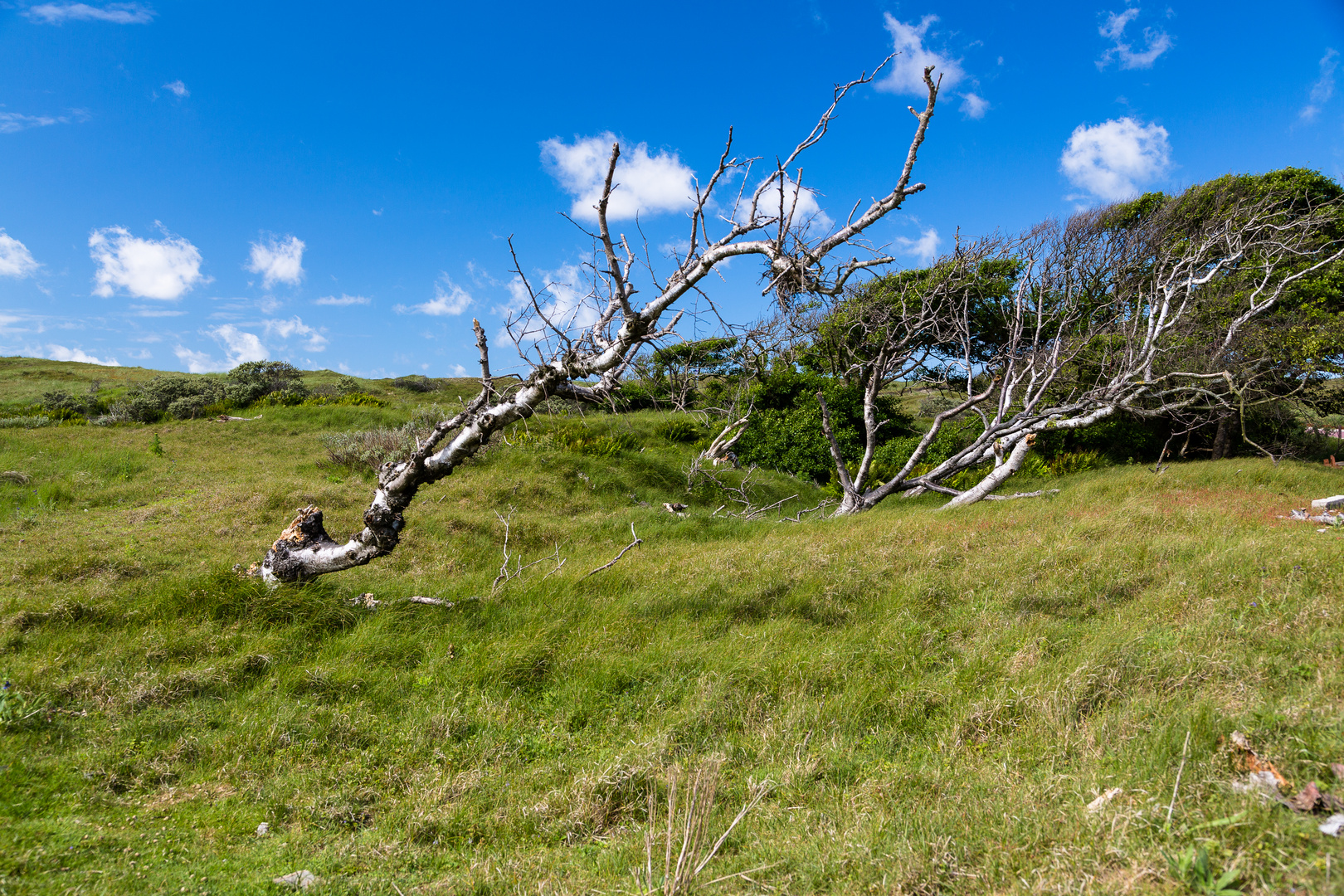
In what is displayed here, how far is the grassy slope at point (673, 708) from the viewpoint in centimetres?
285

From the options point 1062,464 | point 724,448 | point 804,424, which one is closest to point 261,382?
point 724,448

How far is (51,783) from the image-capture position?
3.58m

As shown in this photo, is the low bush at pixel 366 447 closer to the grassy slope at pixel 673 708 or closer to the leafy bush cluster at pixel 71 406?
the grassy slope at pixel 673 708

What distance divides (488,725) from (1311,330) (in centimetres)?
2075

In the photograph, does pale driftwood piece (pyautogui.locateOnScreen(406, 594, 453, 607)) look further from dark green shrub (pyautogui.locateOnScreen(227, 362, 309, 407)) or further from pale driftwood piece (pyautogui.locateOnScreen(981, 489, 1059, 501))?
dark green shrub (pyautogui.locateOnScreen(227, 362, 309, 407))

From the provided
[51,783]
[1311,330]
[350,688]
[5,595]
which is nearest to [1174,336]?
[1311,330]

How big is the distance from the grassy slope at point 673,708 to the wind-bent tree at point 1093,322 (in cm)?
475

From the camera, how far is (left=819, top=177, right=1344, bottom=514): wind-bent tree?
42.5 feet

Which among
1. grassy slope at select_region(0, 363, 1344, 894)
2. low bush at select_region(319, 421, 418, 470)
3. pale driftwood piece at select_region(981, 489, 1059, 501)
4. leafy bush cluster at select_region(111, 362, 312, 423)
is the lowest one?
grassy slope at select_region(0, 363, 1344, 894)

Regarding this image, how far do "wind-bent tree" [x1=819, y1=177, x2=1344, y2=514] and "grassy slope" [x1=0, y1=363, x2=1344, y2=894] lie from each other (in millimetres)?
4752

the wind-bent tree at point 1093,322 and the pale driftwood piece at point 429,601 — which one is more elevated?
the wind-bent tree at point 1093,322

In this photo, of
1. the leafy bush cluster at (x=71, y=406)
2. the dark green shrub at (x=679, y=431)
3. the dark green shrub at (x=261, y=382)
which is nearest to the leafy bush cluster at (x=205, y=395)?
the dark green shrub at (x=261, y=382)

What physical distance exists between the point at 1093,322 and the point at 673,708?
67.7ft

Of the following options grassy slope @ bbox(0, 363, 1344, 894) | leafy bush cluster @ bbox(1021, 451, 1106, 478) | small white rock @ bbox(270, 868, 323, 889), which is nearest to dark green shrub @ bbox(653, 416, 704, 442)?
leafy bush cluster @ bbox(1021, 451, 1106, 478)
